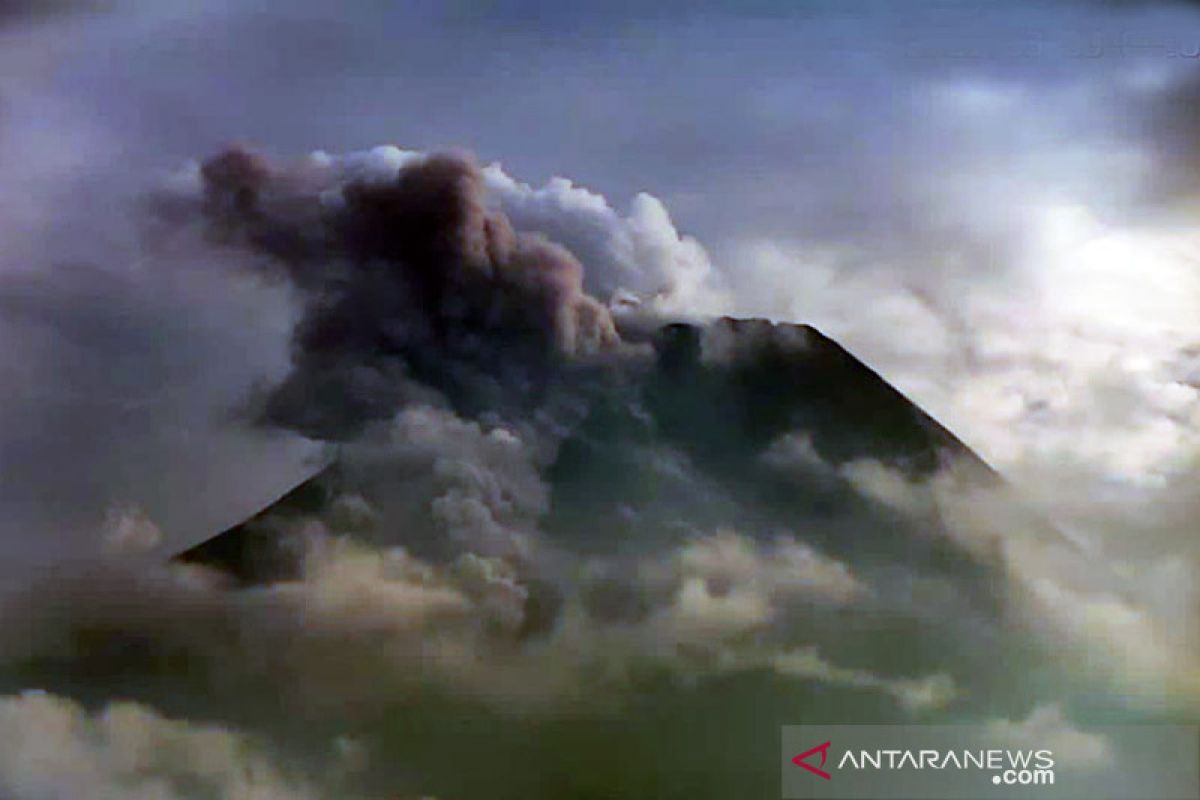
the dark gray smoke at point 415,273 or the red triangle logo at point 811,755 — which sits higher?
the dark gray smoke at point 415,273

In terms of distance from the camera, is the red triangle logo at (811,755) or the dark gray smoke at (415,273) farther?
the dark gray smoke at (415,273)

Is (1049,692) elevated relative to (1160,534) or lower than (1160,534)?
lower

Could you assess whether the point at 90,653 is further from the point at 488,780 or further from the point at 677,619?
the point at 677,619

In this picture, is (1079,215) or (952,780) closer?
(952,780)

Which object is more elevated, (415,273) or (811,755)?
(415,273)

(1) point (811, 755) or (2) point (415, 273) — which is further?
(2) point (415, 273)

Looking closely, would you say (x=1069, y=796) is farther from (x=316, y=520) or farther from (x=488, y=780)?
(x=316, y=520)

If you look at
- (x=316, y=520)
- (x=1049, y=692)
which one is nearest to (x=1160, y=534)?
(x=1049, y=692)

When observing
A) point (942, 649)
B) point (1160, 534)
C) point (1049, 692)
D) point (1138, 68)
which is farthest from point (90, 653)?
point (1138, 68)

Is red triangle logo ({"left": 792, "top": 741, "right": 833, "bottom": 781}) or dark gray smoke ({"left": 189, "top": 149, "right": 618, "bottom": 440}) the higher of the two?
dark gray smoke ({"left": 189, "top": 149, "right": 618, "bottom": 440})

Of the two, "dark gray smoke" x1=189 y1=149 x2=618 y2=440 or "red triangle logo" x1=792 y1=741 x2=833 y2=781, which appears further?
"dark gray smoke" x1=189 y1=149 x2=618 y2=440

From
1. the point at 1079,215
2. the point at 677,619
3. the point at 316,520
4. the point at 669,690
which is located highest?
the point at 1079,215
